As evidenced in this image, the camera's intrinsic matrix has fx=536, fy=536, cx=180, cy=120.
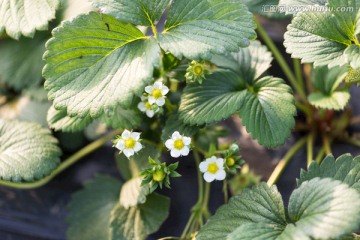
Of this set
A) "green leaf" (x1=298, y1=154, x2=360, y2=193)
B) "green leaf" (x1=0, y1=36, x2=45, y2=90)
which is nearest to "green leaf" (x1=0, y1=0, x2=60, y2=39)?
"green leaf" (x1=0, y1=36, x2=45, y2=90)

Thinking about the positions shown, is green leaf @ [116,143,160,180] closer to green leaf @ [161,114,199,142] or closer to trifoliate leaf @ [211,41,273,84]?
green leaf @ [161,114,199,142]

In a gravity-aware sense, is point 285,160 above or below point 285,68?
below

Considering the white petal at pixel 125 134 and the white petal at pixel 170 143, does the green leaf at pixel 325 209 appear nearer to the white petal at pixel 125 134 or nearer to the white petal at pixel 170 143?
the white petal at pixel 170 143

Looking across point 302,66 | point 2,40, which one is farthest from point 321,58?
point 2,40

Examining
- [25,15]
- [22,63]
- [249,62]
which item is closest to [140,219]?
[249,62]

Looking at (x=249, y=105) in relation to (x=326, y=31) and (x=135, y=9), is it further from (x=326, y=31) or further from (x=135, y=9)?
(x=135, y=9)

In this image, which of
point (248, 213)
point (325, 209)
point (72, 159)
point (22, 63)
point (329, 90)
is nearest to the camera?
point (325, 209)
